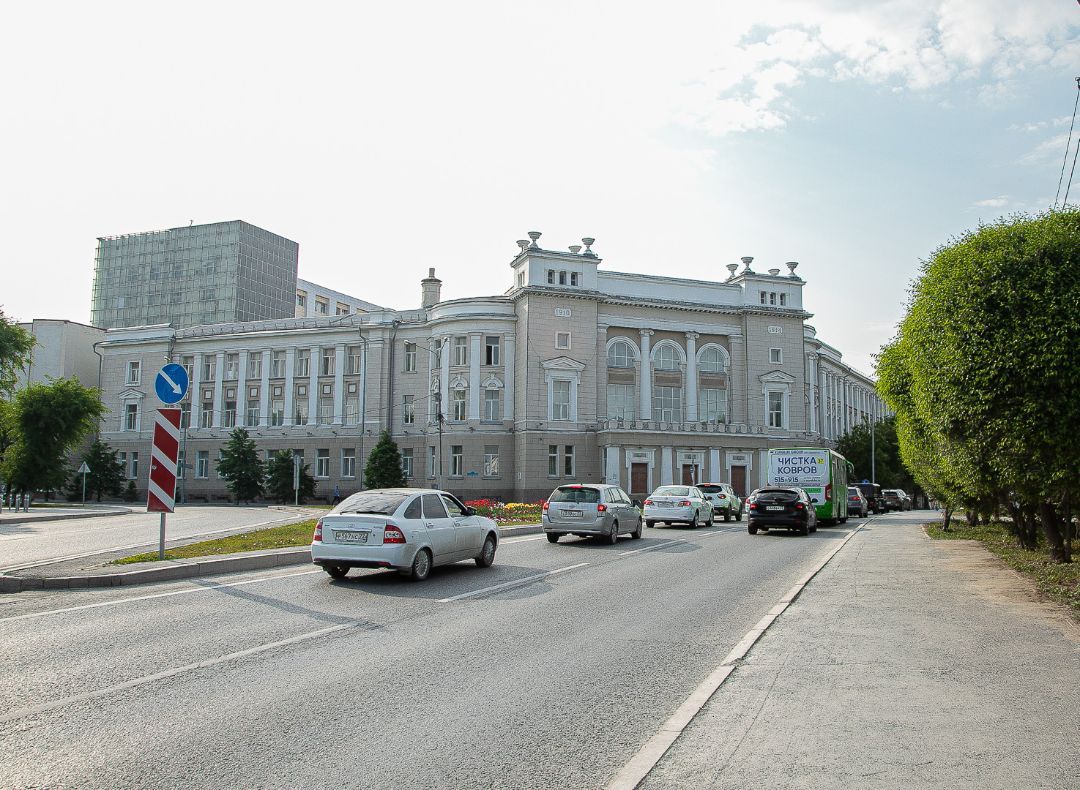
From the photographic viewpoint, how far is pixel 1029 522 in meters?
21.2

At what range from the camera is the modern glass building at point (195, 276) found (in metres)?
99.7

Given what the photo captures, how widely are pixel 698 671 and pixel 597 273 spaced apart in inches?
2220

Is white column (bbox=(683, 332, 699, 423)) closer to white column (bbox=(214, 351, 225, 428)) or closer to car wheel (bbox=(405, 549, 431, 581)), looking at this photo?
white column (bbox=(214, 351, 225, 428))

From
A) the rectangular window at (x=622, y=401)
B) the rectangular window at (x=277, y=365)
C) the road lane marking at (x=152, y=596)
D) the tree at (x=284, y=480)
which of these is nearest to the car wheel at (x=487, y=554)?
the road lane marking at (x=152, y=596)

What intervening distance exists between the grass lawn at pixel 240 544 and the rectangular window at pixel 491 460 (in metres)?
35.5

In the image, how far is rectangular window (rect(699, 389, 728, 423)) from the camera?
65.8m

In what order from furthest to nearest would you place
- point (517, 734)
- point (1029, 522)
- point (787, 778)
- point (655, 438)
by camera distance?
point (655, 438) < point (1029, 522) < point (517, 734) < point (787, 778)

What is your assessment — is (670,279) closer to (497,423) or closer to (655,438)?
(655,438)

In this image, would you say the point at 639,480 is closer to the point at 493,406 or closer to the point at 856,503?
the point at 493,406

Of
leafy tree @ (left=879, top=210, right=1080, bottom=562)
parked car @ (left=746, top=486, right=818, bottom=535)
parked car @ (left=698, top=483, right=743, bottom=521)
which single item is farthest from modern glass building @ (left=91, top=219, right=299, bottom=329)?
leafy tree @ (left=879, top=210, right=1080, bottom=562)

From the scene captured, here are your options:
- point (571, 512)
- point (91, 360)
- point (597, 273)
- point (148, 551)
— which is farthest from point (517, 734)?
point (91, 360)

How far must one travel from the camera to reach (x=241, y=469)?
61.3m

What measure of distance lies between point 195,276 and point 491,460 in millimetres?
59434

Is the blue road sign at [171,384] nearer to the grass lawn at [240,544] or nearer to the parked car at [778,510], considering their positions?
the grass lawn at [240,544]
